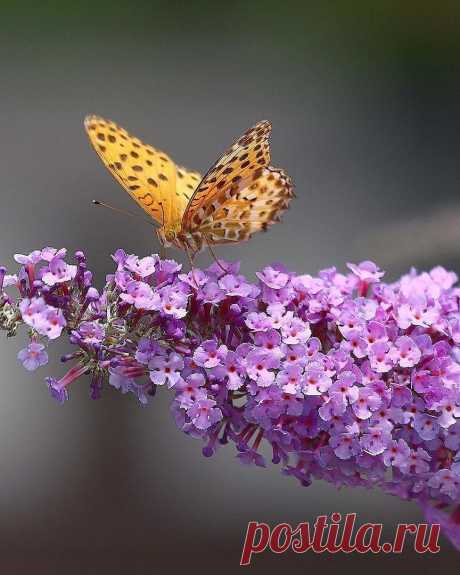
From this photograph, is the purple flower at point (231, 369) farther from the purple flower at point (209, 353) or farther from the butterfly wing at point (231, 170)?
the butterfly wing at point (231, 170)

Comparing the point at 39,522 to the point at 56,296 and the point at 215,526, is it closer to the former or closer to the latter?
the point at 215,526

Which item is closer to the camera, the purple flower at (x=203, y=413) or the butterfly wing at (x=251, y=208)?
the purple flower at (x=203, y=413)

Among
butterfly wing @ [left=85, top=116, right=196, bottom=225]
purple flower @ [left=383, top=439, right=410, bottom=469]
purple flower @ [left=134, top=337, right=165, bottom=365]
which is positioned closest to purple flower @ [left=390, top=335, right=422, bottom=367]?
purple flower @ [left=383, top=439, right=410, bottom=469]

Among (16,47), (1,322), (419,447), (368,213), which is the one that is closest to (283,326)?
(419,447)

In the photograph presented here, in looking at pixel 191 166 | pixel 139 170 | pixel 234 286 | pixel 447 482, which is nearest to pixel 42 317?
pixel 234 286

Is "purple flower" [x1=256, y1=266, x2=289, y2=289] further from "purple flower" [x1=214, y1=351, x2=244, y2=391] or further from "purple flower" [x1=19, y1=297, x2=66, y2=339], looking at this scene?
"purple flower" [x1=19, y1=297, x2=66, y2=339]

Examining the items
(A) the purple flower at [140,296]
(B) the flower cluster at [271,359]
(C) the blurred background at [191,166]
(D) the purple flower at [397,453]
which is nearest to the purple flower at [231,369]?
(B) the flower cluster at [271,359]

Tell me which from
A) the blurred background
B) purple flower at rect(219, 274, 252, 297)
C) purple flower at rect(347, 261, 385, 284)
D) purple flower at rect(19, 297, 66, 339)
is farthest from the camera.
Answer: the blurred background
